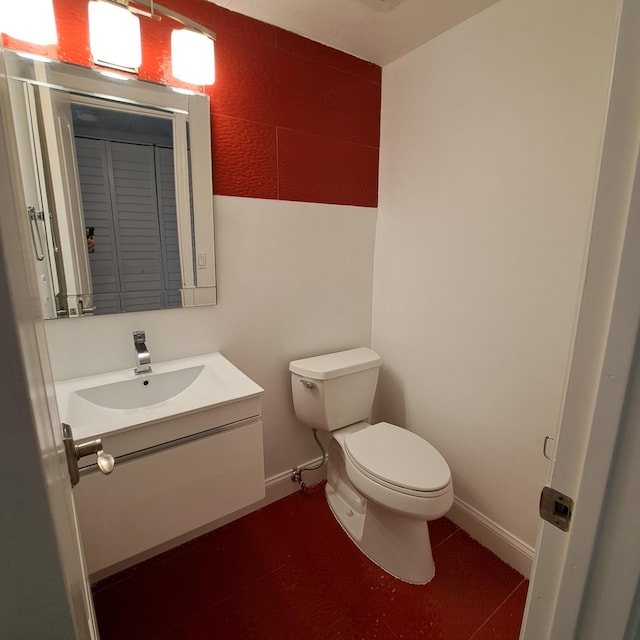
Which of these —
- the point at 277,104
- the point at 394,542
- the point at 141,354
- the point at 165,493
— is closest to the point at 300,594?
the point at 394,542

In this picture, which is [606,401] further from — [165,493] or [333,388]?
[333,388]

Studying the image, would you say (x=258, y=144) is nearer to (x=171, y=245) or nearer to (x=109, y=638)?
(x=171, y=245)

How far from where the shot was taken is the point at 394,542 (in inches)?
57.0

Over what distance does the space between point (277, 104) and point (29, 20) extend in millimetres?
830

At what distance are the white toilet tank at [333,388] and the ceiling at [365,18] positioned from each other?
1.43 m

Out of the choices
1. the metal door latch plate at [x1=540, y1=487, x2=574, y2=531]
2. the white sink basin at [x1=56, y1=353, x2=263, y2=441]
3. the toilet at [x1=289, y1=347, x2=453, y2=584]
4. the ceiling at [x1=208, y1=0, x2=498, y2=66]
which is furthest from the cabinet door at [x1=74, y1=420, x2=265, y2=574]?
the ceiling at [x1=208, y1=0, x2=498, y2=66]

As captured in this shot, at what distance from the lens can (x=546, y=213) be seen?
1253 millimetres

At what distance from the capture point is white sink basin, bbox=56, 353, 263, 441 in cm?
103

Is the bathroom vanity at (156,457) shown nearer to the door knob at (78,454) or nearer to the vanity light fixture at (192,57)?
the door knob at (78,454)

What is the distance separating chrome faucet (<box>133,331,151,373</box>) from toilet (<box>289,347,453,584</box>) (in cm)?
64

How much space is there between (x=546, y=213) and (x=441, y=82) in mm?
752

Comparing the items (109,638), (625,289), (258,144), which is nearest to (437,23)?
(258,144)

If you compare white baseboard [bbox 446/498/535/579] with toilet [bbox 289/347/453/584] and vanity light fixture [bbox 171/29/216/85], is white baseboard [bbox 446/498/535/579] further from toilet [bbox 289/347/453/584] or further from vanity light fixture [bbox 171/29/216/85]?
vanity light fixture [bbox 171/29/216/85]

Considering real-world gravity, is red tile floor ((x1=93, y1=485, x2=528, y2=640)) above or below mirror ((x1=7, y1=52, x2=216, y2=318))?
below
